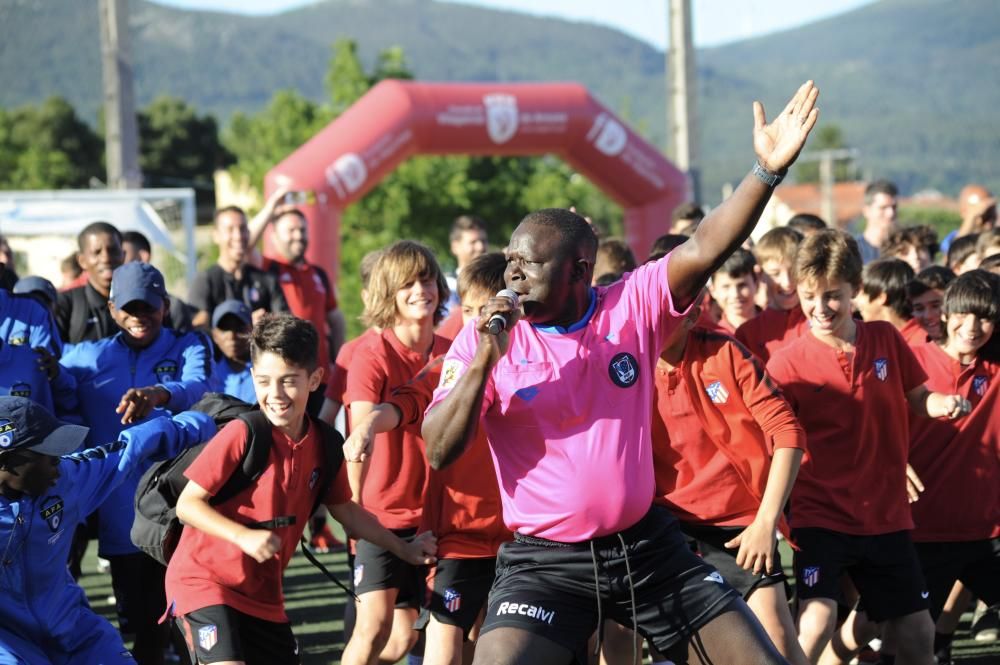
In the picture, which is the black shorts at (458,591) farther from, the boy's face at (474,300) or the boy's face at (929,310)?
the boy's face at (929,310)

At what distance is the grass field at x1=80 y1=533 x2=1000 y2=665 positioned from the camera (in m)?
7.00

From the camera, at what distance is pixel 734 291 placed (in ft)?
22.6

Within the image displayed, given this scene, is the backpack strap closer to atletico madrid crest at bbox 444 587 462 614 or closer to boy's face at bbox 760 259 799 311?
atletico madrid crest at bbox 444 587 462 614

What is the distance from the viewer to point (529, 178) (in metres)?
42.4

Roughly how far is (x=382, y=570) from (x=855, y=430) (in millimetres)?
2095

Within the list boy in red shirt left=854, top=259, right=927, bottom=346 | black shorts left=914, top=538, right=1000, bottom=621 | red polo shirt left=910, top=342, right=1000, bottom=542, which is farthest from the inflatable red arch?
black shorts left=914, top=538, right=1000, bottom=621

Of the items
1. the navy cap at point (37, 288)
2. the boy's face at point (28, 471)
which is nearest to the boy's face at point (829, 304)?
the boy's face at point (28, 471)

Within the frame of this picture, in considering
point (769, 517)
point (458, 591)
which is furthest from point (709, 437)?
point (458, 591)

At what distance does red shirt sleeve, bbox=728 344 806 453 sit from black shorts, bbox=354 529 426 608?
157 centimetres

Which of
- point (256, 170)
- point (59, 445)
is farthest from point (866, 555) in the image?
point (256, 170)

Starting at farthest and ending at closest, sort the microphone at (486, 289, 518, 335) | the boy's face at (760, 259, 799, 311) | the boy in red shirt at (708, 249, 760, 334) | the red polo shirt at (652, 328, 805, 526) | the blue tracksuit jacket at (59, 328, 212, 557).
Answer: the boy's face at (760, 259, 799, 311)
the boy in red shirt at (708, 249, 760, 334)
the blue tracksuit jacket at (59, 328, 212, 557)
the red polo shirt at (652, 328, 805, 526)
the microphone at (486, 289, 518, 335)

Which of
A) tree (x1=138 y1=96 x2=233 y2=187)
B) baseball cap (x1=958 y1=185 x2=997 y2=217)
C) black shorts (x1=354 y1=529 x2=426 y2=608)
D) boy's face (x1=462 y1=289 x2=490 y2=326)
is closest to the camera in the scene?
boy's face (x1=462 y1=289 x2=490 y2=326)

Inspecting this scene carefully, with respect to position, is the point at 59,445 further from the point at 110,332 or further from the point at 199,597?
the point at 110,332

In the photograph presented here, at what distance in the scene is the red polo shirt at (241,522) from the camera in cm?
461
